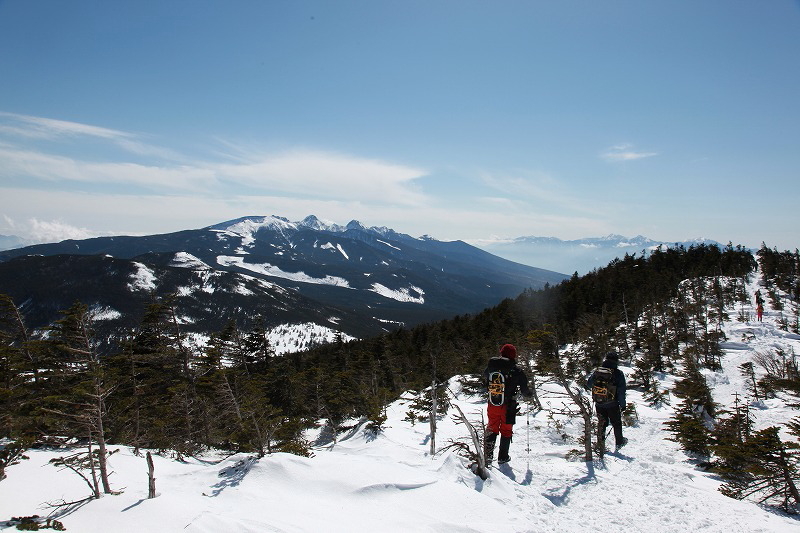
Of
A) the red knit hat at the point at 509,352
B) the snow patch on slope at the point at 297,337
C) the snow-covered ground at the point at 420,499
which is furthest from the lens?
the snow patch on slope at the point at 297,337

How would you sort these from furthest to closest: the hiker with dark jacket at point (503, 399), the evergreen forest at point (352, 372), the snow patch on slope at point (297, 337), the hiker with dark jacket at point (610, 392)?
the snow patch on slope at point (297, 337), the evergreen forest at point (352, 372), the hiker with dark jacket at point (610, 392), the hiker with dark jacket at point (503, 399)

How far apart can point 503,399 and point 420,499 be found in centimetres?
310

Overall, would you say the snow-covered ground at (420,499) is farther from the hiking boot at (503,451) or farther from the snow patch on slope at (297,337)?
the snow patch on slope at (297,337)

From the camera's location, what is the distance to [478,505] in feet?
21.3

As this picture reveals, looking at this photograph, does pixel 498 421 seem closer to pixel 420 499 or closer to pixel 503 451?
pixel 503 451

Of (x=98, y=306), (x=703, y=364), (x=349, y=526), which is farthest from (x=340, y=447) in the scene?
(x=98, y=306)

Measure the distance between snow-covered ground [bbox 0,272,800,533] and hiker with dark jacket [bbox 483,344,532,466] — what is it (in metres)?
0.54

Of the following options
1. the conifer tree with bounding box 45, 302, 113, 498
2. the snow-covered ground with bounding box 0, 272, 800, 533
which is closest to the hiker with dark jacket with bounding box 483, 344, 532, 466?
the snow-covered ground with bounding box 0, 272, 800, 533

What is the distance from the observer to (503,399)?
8742mm

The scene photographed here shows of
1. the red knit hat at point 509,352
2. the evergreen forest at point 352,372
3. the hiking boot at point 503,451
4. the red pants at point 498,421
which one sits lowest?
the evergreen forest at point 352,372

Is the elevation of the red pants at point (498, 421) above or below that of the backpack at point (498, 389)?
below

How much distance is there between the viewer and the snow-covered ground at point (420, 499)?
6305 mm

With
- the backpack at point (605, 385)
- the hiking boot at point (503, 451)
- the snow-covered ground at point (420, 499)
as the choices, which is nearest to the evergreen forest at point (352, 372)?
the snow-covered ground at point (420, 499)

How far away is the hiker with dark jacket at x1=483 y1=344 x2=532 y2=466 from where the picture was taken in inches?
344
